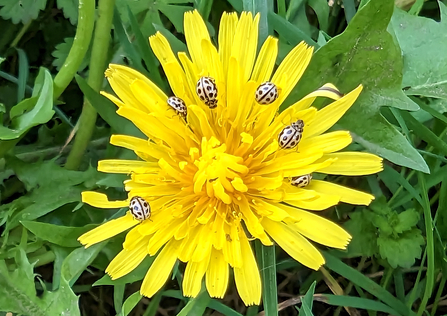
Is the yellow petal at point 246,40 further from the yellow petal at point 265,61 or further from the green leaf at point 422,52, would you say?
the green leaf at point 422,52

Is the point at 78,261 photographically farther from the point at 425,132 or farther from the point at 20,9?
the point at 425,132

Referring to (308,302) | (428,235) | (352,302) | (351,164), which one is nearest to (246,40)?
(351,164)

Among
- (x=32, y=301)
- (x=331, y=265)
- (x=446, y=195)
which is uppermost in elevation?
(x=32, y=301)

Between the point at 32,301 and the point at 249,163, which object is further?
the point at 32,301

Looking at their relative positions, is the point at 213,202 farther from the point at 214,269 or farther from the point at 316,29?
the point at 316,29

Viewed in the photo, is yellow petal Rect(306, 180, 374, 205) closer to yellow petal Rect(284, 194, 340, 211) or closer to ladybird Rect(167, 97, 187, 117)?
yellow petal Rect(284, 194, 340, 211)

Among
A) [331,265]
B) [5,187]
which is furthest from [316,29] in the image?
[5,187]
